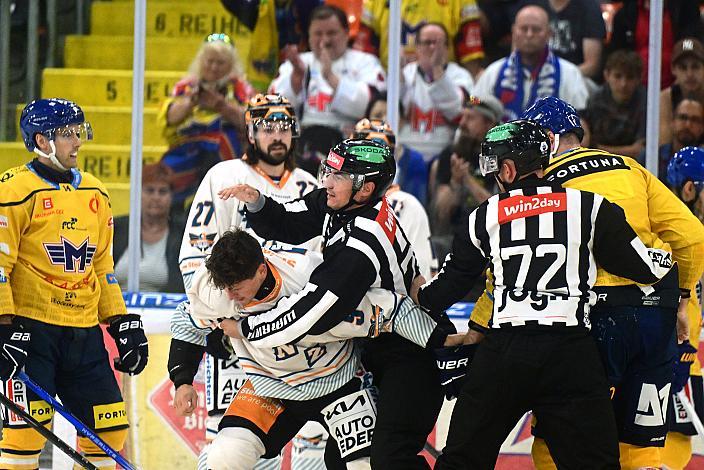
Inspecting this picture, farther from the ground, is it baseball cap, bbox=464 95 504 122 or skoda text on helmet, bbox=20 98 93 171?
baseball cap, bbox=464 95 504 122

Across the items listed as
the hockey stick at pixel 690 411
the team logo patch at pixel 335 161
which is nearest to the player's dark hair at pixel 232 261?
A: the team logo patch at pixel 335 161

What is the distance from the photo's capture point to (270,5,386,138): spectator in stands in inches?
216

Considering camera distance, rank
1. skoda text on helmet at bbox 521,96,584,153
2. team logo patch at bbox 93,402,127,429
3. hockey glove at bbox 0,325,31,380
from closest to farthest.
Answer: skoda text on helmet at bbox 521,96,584,153 → hockey glove at bbox 0,325,31,380 → team logo patch at bbox 93,402,127,429

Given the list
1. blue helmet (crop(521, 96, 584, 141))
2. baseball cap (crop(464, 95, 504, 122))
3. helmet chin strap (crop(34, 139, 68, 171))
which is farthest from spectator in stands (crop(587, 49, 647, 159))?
helmet chin strap (crop(34, 139, 68, 171))

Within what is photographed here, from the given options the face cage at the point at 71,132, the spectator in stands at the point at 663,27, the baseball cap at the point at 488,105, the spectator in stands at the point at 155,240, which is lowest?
the spectator in stands at the point at 155,240

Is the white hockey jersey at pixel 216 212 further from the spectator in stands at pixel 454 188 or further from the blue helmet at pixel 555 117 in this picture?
the spectator in stands at pixel 454 188

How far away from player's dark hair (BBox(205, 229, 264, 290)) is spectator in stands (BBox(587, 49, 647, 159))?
2.73 meters

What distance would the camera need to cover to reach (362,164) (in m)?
3.36

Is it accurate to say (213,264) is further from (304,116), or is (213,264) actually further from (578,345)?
(304,116)

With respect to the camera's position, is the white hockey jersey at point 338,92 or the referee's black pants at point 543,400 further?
the white hockey jersey at point 338,92

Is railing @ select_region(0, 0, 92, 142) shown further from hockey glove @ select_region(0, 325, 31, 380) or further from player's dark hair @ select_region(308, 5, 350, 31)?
hockey glove @ select_region(0, 325, 31, 380)

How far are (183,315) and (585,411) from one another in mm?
1209

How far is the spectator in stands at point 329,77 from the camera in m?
5.48

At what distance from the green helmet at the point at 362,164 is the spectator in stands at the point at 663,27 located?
2.46m
